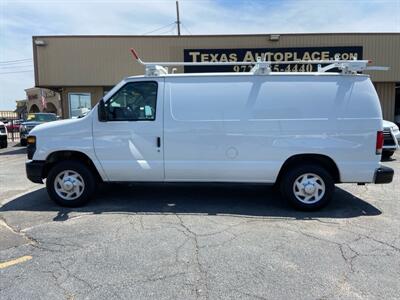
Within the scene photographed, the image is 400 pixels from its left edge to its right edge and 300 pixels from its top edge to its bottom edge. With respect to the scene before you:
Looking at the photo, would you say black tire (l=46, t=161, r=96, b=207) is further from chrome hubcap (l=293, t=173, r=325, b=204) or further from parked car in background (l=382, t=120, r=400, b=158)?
parked car in background (l=382, t=120, r=400, b=158)

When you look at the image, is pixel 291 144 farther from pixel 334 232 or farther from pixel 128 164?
pixel 128 164

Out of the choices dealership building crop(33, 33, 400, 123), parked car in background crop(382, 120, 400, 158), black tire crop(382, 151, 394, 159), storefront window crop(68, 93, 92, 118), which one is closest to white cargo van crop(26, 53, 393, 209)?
parked car in background crop(382, 120, 400, 158)

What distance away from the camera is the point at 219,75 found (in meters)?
5.68

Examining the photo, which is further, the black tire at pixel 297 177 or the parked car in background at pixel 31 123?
the parked car in background at pixel 31 123

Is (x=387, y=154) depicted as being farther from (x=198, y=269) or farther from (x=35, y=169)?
(x=35, y=169)

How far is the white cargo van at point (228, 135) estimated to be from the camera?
5492 millimetres

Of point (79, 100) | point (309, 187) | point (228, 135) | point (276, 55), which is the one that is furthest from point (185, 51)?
point (309, 187)

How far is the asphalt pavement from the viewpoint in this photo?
10.9 feet

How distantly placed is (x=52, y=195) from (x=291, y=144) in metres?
4.09

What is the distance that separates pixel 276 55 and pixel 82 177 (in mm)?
12348

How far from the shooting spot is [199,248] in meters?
4.21

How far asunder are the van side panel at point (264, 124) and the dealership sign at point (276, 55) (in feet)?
33.4

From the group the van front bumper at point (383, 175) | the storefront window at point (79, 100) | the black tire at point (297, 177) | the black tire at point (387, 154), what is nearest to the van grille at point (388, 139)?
the black tire at point (387, 154)

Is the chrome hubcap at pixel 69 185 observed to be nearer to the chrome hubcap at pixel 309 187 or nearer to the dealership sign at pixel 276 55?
the chrome hubcap at pixel 309 187
